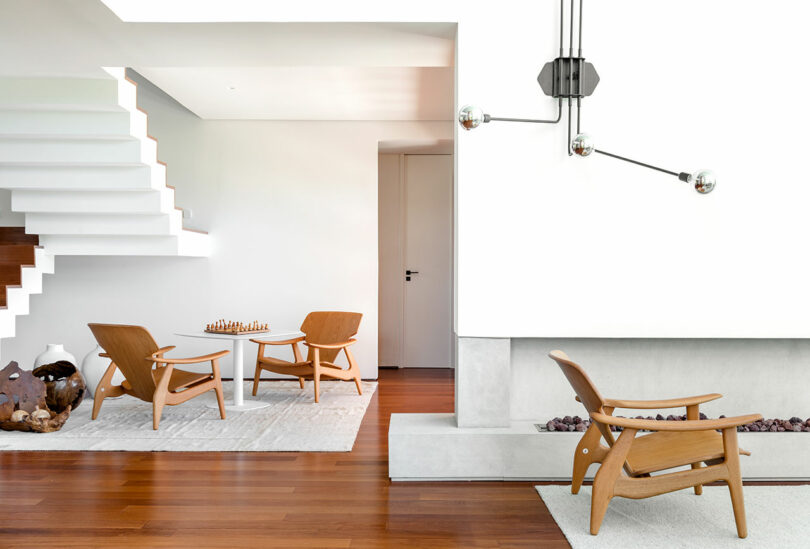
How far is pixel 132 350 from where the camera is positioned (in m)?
4.99

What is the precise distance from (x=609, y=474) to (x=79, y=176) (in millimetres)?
4711

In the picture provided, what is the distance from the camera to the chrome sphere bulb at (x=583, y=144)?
3.56 meters

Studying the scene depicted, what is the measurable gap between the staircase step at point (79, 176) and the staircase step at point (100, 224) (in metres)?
0.43

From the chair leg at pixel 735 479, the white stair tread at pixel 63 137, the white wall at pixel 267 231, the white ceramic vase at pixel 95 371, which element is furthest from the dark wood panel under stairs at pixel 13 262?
the chair leg at pixel 735 479

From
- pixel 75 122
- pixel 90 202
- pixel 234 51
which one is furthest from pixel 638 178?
pixel 90 202

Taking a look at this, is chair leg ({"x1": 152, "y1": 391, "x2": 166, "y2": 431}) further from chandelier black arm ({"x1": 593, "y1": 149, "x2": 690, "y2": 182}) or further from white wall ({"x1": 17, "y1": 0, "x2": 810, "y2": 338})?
chandelier black arm ({"x1": 593, "y1": 149, "x2": 690, "y2": 182})

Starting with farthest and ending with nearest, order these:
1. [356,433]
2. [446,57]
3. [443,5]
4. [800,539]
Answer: [356,433], [446,57], [443,5], [800,539]

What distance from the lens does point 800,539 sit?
3.00m

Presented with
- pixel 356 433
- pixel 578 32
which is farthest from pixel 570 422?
pixel 578 32

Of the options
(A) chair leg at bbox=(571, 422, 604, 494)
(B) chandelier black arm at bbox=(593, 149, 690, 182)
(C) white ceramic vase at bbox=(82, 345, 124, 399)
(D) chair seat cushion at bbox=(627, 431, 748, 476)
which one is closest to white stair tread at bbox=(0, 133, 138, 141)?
(C) white ceramic vase at bbox=(82, 345, 124, 399)

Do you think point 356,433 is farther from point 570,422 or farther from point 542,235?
point 542,235

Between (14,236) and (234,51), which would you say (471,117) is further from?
(14,236)

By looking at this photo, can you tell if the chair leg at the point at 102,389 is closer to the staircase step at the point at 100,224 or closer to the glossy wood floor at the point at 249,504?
the glossy wood floor at the point at 249,504

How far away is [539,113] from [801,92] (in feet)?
5.08
